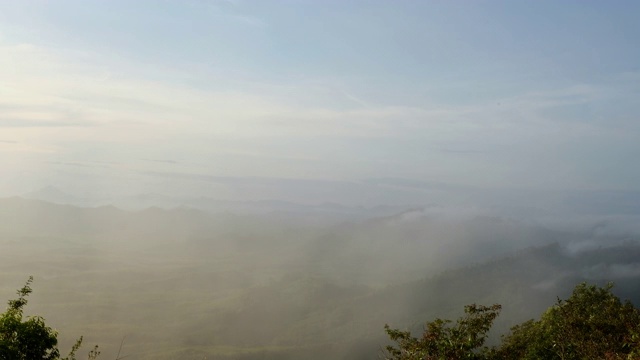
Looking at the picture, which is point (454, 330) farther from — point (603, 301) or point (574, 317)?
point (603, 301)

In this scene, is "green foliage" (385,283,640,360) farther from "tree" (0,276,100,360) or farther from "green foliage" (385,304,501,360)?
"tree" (0,276,100,360)

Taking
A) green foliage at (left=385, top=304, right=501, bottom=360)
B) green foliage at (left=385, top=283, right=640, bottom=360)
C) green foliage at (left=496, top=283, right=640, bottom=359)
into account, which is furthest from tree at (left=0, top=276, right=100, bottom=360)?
green foliage at (left=496, top=283, right=640, bottom=359)

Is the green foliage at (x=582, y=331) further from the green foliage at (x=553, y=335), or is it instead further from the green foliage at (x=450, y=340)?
the green foliage at (x=450, y=340)

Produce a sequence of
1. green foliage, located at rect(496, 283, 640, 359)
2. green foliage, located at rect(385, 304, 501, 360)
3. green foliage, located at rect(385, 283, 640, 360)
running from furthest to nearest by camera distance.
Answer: green foliage, located at rect(496, 283, 640, 359), green foliage, located at rect(385, 283, 640, 360), green foliage, located at rect(385, 304, 501, 360)

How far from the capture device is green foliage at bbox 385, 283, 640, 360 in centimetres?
3394

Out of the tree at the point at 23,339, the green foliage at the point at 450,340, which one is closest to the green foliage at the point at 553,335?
the green foliage at the point at 450,340

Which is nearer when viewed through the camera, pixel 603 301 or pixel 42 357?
pixel 42 357

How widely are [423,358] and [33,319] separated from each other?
71.9 feet

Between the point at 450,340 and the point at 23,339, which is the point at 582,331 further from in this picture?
the point at 23,339

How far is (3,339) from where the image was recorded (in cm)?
2927

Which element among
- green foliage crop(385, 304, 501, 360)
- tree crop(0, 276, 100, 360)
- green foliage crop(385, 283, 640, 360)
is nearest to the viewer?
tree crop(0, 276, 100, 360)

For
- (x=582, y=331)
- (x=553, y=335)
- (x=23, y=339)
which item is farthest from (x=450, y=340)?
(x=23, y=339)

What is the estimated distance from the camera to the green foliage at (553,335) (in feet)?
111

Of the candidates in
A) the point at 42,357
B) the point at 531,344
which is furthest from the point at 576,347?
the point at 42,357
